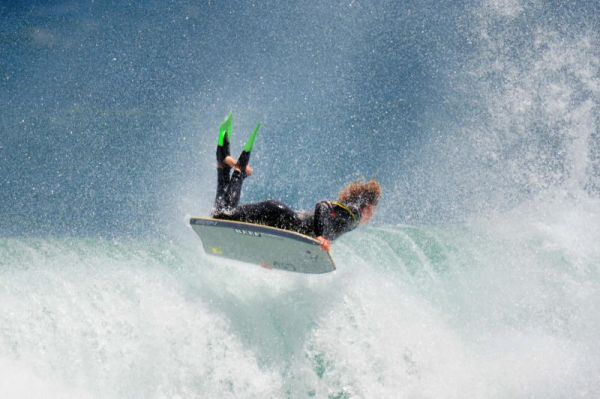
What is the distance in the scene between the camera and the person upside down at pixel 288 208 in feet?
19.4

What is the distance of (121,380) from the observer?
5.20 meters

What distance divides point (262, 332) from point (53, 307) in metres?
2.55

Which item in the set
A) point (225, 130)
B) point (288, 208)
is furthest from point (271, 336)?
point (225, 130)

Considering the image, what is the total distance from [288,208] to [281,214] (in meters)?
0.14

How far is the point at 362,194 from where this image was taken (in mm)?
6465

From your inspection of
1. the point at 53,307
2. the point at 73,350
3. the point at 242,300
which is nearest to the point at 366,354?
the point at 242,300

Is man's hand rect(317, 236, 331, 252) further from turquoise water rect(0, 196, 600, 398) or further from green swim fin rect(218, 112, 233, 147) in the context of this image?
green swim fin rect(218, 112, 233, 147)

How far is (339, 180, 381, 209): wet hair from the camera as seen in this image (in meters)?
6.45

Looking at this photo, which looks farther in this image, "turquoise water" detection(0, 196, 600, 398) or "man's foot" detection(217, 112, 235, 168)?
"man's foot" detection(217, 112, 235, 168)

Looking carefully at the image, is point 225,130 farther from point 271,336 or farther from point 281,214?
point 271,336

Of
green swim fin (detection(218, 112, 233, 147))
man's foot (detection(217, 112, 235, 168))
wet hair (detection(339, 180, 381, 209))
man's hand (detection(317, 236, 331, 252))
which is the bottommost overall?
man's hand (detection(317, 236, 331, 252))

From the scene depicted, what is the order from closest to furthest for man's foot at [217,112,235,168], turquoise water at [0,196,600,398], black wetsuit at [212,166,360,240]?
turquoise water at [0,196,600,398] → black wetsuit at [212,166,360,240] → man's foot at [217,112,235,168]

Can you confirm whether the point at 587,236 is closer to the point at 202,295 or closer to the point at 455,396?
the point at 455,396

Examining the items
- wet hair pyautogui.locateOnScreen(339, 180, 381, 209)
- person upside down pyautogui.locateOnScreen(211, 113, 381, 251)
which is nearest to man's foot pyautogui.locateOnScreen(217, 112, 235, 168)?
person upside down pyautogui.locateOnScreen(211, 113, 381, 251)
